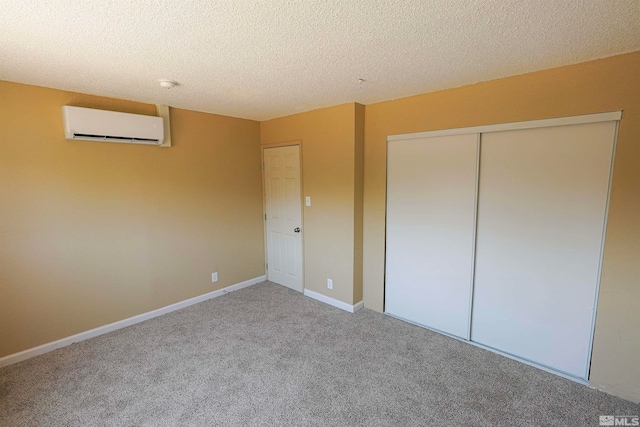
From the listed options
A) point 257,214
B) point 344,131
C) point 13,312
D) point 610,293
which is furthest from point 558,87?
point 13,312

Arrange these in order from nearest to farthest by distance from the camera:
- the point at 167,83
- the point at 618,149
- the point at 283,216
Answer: the point at 618,149
the point at 167,83
the point at 283,216

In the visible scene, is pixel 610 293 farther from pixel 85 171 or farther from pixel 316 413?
pixel 85 171

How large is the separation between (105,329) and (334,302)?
2.39 meters

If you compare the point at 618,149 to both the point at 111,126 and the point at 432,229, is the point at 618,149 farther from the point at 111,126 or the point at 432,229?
the point at 111,126

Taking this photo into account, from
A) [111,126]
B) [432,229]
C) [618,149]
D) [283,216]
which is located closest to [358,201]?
[432,229]

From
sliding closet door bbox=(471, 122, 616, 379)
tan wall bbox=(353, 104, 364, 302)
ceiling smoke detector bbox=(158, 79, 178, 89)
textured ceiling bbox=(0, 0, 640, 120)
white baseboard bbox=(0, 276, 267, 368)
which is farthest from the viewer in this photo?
tan wall bbox=(353, 104, 364, 302)

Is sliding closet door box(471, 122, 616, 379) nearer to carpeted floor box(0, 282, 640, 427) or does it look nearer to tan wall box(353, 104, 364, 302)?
carpeted floor box(0, 282, 640, 427)

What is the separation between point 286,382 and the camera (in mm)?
2260

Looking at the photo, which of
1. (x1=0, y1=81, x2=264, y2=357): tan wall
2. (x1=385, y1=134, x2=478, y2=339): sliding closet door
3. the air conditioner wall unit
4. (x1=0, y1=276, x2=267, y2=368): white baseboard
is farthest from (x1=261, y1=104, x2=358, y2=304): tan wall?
the air conditioner wall unit

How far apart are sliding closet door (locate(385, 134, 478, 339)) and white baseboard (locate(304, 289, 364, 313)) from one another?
376 millimetres

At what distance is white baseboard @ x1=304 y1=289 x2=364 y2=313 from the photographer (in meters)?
3.44

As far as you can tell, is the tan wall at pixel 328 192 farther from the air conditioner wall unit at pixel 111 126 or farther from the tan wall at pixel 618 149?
the air conditioner wall unit at pixel 111 126

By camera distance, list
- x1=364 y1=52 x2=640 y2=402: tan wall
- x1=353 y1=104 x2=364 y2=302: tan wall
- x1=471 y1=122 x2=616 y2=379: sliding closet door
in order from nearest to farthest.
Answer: x1=364 y1=52 x2=640 y2=402: tan wall < x1=471 y1=122 x2=616 y2=379: sliding closet door < x1=353 y1=104 x2=364 y2=302: tan wall

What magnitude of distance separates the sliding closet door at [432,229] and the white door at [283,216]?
1.24 m
